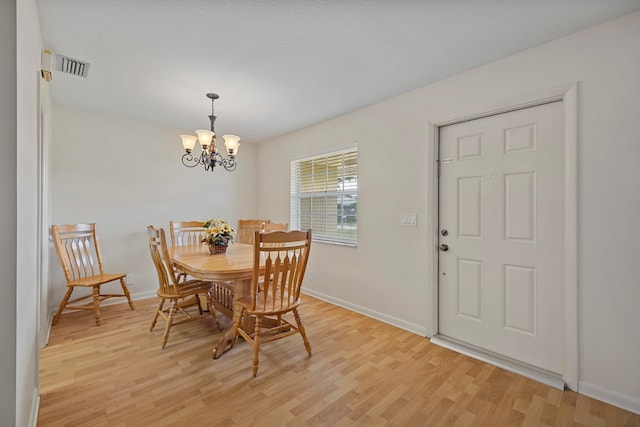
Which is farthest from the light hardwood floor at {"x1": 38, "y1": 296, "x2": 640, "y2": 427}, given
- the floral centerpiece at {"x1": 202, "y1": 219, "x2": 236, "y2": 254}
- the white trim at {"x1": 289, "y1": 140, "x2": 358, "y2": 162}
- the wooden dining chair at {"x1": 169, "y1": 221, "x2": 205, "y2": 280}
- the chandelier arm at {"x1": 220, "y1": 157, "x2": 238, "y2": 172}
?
the white trim at {"x1": 289, "y1": 140, "x2": 358, "y2": 162}

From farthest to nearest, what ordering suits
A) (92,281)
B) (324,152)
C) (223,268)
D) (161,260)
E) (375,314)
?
(324,152)
(375,314)
(92,281)
(161,260)
(223,268)

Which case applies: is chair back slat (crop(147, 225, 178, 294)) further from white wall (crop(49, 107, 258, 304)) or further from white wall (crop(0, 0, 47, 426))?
white wall (crop(49, 107, 258, 304))

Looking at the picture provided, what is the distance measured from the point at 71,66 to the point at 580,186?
3782 mm

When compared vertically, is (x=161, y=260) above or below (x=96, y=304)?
above

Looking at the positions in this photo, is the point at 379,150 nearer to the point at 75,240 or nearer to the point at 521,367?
the point at 521,367

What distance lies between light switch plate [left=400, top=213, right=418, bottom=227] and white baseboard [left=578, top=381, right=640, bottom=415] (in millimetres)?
1525

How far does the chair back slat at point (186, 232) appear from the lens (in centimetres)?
338

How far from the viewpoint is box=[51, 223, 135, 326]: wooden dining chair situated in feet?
8.96

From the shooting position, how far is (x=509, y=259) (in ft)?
6.91

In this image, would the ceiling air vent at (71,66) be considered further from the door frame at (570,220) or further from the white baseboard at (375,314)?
the door frame at (570,220)

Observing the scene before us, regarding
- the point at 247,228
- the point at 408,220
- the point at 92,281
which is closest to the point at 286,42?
the point at 408,220

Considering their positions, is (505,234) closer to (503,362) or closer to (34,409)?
(503,362)

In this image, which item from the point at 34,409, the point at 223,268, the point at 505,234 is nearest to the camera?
the point at 34,409

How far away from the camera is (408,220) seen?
266 centimetres
